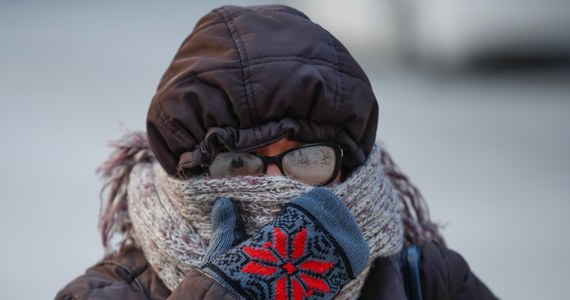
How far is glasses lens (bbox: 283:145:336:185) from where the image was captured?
1.39m

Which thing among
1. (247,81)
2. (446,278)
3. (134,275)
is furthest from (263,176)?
(446,278)

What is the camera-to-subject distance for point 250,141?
53.2 inches

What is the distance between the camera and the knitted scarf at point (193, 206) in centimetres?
136

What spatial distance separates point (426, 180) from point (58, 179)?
45.7 inches

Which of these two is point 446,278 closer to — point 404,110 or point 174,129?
point 174,129

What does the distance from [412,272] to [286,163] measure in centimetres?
32

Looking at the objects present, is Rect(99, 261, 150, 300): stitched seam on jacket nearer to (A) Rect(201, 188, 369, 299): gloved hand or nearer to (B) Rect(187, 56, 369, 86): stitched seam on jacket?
(A) Rect(201, 188, 369, 299): gloved hand

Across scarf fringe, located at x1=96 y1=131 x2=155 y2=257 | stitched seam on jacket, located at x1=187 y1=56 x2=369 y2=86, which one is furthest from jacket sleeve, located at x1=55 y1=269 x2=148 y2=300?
stitched seam on jacket, located at x1=187 y1=56 x2=369 y2=86

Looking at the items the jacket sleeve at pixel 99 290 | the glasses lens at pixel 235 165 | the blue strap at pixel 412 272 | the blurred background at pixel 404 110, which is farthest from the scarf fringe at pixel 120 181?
the blurred background at pixel 404 110

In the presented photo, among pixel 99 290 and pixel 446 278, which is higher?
pixel 99 290

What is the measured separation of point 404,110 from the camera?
125 inches

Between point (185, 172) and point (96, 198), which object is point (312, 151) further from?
point (96, 198)

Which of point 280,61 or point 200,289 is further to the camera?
point 280,61

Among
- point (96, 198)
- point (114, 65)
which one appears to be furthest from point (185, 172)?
point (114, 65)
